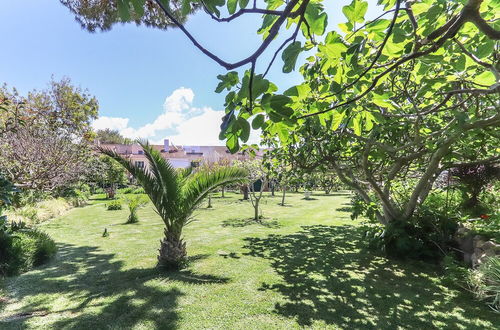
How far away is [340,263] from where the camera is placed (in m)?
6.39

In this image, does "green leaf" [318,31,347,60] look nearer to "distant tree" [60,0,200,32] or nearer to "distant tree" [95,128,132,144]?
"distant tree" [60,0,200,32]

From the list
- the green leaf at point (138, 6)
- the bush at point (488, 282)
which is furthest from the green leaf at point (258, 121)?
the bush at point (488, 282)

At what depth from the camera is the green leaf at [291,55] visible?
116cm

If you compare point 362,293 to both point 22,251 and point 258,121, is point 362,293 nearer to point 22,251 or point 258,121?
point 258,121

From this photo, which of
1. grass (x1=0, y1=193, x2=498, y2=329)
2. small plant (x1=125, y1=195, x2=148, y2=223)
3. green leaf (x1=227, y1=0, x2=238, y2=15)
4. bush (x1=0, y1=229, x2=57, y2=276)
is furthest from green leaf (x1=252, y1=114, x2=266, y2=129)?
small plant (x1=125, y1=195, x2=148, y2=223)

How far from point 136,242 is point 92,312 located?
15.8 ft

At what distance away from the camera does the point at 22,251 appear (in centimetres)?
→ 606

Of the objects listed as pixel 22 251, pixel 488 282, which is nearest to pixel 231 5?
pixel 488 282

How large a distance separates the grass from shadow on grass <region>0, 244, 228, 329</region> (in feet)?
0.06

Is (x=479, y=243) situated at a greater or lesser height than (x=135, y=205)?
lesser

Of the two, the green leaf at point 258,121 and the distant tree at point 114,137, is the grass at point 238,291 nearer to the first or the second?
the green leaf at point 258,121

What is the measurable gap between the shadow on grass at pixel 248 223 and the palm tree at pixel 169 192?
5537mm

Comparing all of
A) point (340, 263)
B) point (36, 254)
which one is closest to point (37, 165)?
point (36, 254)

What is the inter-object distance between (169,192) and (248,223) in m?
6.81
